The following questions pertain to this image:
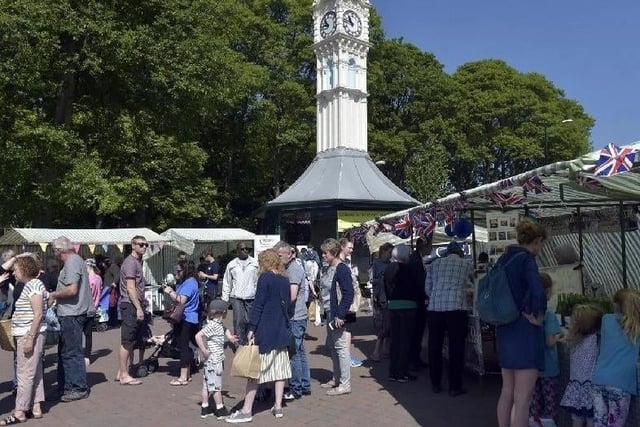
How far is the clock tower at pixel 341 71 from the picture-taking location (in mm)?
26766

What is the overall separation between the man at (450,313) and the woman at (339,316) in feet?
3.42

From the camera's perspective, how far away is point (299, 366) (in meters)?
7.72

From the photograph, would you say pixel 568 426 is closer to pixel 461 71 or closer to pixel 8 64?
pixel 8 64

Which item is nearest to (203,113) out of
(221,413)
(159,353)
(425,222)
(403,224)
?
(403,224)

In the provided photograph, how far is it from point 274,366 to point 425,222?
4645mm

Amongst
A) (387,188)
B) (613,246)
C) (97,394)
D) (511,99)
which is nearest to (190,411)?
(97,394)

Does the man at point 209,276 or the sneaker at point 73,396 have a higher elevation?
the man at point 209,276

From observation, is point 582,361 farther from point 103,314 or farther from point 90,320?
point 103,314

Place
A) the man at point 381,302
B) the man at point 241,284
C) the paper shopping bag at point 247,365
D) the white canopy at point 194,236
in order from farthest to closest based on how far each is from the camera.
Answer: the white canopy at point 194,236
the man at point 381,302
the man at point 241,284
the paper shopping bag at point 247,365

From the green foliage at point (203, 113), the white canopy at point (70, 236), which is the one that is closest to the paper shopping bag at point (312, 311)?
the white canopy at point (70, 236)

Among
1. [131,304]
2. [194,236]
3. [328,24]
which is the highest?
[328,24]

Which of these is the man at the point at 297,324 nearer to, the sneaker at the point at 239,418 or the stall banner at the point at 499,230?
the sneaker at the point at 239,418

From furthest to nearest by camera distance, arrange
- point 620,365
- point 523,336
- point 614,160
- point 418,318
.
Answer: point 418,318 < point 523,336 < point 620,365 < point 614,160

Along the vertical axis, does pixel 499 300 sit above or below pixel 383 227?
below
